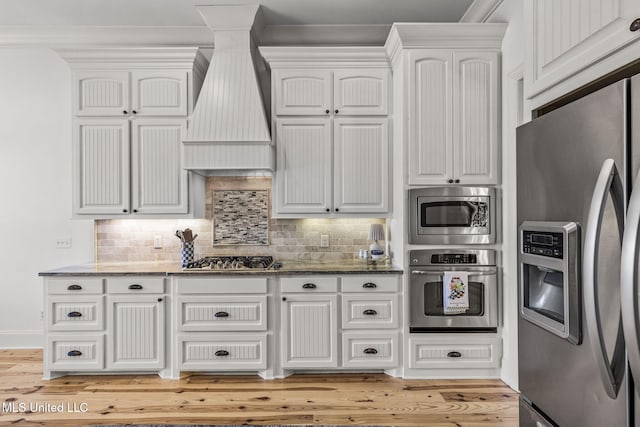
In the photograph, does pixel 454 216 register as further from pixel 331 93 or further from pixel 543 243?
pixel 543 243

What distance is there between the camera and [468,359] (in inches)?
122

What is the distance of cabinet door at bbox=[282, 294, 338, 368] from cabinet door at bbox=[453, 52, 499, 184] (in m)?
1.44

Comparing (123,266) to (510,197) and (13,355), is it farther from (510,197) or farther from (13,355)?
(510,197)

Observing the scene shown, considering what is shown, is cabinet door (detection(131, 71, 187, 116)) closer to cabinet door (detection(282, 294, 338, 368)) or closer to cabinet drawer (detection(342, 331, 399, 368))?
cabinet door (detection(282, 294, 338, 368))

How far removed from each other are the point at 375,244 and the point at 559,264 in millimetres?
2346

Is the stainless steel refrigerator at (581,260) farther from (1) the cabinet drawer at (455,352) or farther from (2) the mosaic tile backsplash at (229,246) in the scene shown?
(2) the mosaic tile backsplash at (229,246)

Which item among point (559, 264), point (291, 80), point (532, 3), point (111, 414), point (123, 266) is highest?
point (291, 80)

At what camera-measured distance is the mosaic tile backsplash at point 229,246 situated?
3.73 metres

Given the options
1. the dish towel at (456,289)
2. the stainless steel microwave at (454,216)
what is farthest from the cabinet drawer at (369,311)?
the stainless steel microwave at (454,216)

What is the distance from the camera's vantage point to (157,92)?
3.40 metres

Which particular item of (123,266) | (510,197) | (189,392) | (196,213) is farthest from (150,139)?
(510,197)

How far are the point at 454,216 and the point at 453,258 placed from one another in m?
0.32

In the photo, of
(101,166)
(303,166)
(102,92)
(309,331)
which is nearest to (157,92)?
(102,92)

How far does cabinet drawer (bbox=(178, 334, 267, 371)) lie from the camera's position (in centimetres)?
310
